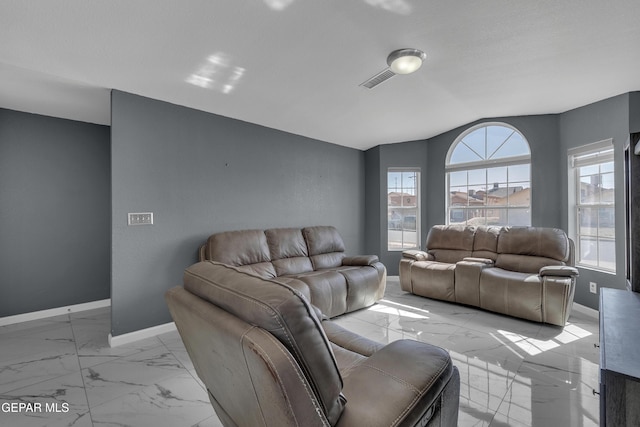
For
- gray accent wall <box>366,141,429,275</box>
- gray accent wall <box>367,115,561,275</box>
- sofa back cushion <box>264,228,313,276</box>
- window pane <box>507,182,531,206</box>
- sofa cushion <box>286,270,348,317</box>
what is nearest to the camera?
sofa cushion <box>286,270,348,317</box>

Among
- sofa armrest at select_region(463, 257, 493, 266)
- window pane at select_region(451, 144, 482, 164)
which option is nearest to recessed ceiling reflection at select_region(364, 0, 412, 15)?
sofa armrest at select_region(463, 257, 493, 266)

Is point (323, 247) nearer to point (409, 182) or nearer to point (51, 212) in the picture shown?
point (409, 182)

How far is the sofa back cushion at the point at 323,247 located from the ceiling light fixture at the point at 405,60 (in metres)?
2.45

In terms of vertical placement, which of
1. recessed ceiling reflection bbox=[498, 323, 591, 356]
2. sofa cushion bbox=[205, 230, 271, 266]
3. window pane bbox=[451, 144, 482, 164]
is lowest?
recessed ceiling reflection bbox=[498, 323, 591, 356]

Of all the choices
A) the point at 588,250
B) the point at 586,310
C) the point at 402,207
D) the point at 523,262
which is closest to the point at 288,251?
the point at 402,207

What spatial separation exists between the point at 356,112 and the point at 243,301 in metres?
3.22

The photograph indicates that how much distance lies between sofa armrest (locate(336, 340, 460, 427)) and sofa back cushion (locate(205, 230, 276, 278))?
7.20ft

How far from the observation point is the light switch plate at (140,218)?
9.46 ft

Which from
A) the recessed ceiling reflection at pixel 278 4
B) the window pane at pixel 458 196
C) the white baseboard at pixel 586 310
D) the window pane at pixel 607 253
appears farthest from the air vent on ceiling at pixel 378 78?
the white baseboard at pixel 586 310

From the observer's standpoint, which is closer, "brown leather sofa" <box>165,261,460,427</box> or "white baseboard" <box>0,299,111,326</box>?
"brown leather sofa" <box>165,261,460,427</box>

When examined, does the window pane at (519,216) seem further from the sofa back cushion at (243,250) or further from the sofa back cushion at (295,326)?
the sofa back cushion at (295,326)

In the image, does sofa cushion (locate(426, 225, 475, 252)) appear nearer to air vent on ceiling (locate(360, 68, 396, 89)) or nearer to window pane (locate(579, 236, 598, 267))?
window pane (locate(579, 236, 598, 267))

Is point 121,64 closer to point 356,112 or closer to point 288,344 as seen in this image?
point 356,112

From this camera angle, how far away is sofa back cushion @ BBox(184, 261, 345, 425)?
85 cm
